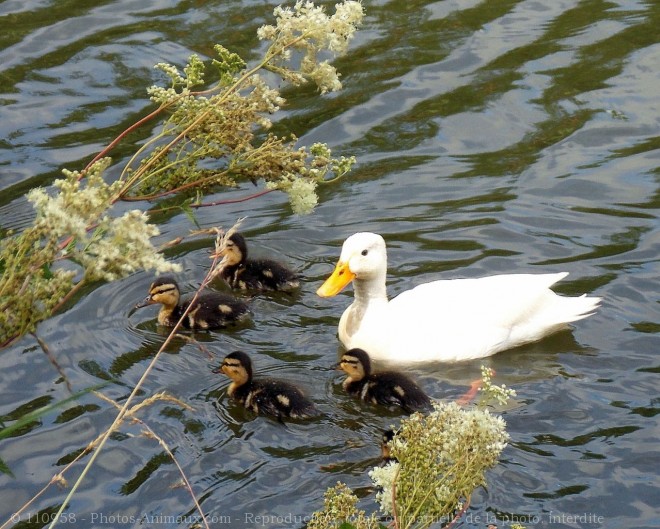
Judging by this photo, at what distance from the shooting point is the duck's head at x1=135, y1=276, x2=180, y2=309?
6.82 m

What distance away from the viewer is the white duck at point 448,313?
636 centimetres

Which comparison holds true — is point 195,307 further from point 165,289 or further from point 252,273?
point 252,273

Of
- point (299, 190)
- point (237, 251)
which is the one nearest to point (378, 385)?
point (237, 251)

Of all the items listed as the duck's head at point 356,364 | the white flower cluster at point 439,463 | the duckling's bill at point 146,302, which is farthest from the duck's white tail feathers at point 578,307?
the white flower cluster at point 439,463

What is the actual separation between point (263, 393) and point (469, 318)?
A: 133 centimetres

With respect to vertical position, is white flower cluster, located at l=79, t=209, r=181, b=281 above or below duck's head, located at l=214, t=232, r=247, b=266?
above

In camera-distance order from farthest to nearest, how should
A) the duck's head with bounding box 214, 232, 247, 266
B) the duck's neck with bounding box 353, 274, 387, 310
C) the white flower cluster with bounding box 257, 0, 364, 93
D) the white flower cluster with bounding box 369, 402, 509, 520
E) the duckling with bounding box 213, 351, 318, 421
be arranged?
the duck's head with bounding box 214, 232, 247, 266, the duck's neck with bounding box 353, 274, 387, 310, the duckling with bounding box 213, 351, 318, 421, the white flower cluster with bounding box 257, 0, 364, 93, the white flower cluster with bounding box 369, 402, 509, 520

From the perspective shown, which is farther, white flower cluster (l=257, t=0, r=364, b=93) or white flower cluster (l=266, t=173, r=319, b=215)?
white flower cluster (l=266, t=173, r=319, b=215)

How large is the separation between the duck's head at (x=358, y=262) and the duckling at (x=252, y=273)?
0.52m

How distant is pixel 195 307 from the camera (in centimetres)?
667

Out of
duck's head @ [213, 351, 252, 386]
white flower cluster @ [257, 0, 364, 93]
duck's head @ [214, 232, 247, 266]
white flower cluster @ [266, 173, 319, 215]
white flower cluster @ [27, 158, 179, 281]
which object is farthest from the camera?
duck's head @ [214, 232, 247, 266]

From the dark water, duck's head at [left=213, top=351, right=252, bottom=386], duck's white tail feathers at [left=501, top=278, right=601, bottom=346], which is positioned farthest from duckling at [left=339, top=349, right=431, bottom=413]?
duck's white tail feathers at [left=501, top=278, right=601, bottom=346]

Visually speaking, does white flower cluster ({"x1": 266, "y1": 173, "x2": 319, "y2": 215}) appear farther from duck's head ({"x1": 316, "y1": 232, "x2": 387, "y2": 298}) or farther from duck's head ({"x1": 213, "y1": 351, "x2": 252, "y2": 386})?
duck's head ({"x1": 316, "y1": 232, "x2": 387, "y2": 298})

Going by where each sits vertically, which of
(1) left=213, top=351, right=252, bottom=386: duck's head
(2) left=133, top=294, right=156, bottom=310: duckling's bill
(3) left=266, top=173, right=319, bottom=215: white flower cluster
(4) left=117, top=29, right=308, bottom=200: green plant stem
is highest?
(4) left=117, top=29, right=308, bottom=200: green plant stem
